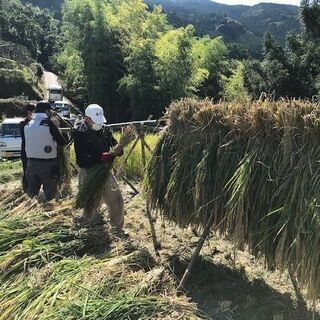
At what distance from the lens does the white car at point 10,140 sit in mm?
15397

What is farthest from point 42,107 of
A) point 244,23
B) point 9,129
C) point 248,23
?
point 248,23

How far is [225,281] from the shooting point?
407cm

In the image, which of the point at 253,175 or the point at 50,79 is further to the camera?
the point at 50,79

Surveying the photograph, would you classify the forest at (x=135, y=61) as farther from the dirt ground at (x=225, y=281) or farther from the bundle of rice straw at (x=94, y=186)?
the bundle of rice straw at (x=94, y=186)

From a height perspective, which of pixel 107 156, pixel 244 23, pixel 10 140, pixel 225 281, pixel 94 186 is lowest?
pixel 10 140

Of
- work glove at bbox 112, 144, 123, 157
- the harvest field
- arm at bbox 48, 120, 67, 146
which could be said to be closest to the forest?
arm at bbox 48, 120, 67, 146

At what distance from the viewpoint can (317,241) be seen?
2.83 m

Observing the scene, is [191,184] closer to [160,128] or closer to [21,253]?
[160,128]

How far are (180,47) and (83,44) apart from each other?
8964 mm

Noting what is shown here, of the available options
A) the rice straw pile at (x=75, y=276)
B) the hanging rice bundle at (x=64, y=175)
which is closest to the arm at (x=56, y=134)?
the hanging rice bundle at (x=64, y=175)

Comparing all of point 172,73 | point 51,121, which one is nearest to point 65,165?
point 51,121

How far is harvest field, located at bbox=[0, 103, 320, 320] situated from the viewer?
2.93 meters

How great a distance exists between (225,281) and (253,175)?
1.20m

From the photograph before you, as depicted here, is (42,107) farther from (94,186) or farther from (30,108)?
(94,186)
